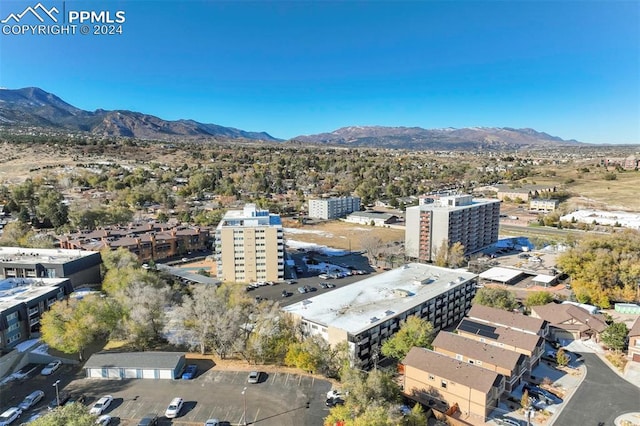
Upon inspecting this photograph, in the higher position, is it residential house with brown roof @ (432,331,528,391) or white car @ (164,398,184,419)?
residential house with brown roof @ (432,331,528,391)

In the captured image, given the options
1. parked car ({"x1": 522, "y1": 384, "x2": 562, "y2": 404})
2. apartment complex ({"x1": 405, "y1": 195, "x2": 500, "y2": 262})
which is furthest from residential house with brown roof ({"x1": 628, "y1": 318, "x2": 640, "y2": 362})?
apartment complex ({"x1": 405, "y1": 195, "x2": 500, "y2": 262})

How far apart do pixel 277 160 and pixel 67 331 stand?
113m

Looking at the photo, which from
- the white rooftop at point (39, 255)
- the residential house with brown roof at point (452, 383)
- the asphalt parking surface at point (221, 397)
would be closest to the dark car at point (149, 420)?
the asphalt parking surface at point (221, 397)

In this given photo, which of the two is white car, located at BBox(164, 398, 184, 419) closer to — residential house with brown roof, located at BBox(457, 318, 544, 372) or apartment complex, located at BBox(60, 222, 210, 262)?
residential house with brown roof, located at BBox(457, 318, 544, 372)

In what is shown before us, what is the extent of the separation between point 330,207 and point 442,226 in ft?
102

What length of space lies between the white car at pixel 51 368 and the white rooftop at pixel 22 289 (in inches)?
198

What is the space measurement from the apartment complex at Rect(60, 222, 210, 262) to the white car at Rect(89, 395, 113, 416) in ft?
82.3

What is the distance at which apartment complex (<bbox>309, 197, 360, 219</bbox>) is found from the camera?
7512cm

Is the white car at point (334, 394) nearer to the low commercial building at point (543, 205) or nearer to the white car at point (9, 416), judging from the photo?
the white car at point (9, 416)

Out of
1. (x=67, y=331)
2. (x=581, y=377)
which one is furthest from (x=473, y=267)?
Result: (x=67, y=331)

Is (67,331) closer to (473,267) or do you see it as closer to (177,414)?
(177,414)

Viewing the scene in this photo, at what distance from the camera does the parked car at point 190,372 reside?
2203 centimetres

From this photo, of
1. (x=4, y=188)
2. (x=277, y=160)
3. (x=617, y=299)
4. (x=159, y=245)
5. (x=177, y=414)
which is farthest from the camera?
(x=277, y=160)

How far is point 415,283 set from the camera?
30.8m
